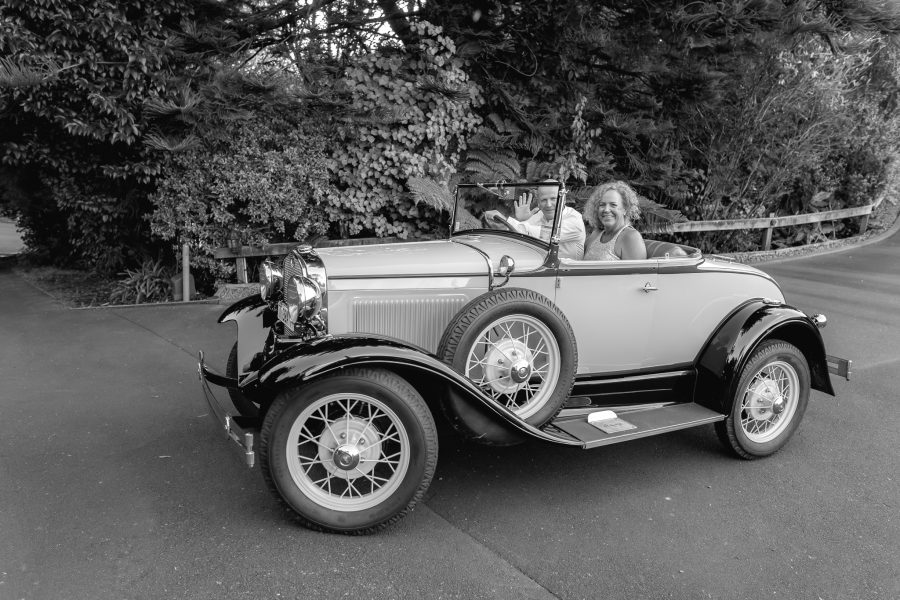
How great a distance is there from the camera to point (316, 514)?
290cm

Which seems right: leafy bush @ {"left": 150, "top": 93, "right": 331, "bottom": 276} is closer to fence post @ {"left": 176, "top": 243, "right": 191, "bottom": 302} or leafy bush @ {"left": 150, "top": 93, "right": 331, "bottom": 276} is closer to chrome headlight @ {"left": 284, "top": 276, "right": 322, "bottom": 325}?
fence post @ {"left": 176, "top": 243, "right": 191, "bottom": 302}

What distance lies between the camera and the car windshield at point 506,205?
12.6ft

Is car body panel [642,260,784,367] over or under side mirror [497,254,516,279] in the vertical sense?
under

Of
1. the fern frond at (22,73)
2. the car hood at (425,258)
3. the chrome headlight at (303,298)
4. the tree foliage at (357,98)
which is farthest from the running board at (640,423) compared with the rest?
the fern frond at (22,73)

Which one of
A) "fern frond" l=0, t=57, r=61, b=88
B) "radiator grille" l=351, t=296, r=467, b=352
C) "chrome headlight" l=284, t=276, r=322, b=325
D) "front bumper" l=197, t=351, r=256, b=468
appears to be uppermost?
"fern frond" l=0, t=57, r=61, b=88

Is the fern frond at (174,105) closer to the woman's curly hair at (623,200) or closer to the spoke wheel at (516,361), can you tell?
the woman's curly hair at (623,200)

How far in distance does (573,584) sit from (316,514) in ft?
4.03

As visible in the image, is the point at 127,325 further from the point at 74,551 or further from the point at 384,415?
the point at 384,415

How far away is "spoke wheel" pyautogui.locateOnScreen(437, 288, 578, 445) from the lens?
314 centimetres

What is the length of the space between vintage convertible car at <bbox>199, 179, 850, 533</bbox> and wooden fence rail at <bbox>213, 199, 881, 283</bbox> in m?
3.50

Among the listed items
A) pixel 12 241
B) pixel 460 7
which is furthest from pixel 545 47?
pixel 12 241

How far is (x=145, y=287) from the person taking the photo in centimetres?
823

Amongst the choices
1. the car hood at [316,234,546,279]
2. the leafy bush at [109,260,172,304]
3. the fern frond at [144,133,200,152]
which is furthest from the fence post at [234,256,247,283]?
the car hood at [316,234,546,279]

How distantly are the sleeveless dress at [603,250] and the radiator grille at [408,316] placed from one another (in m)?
1.12
